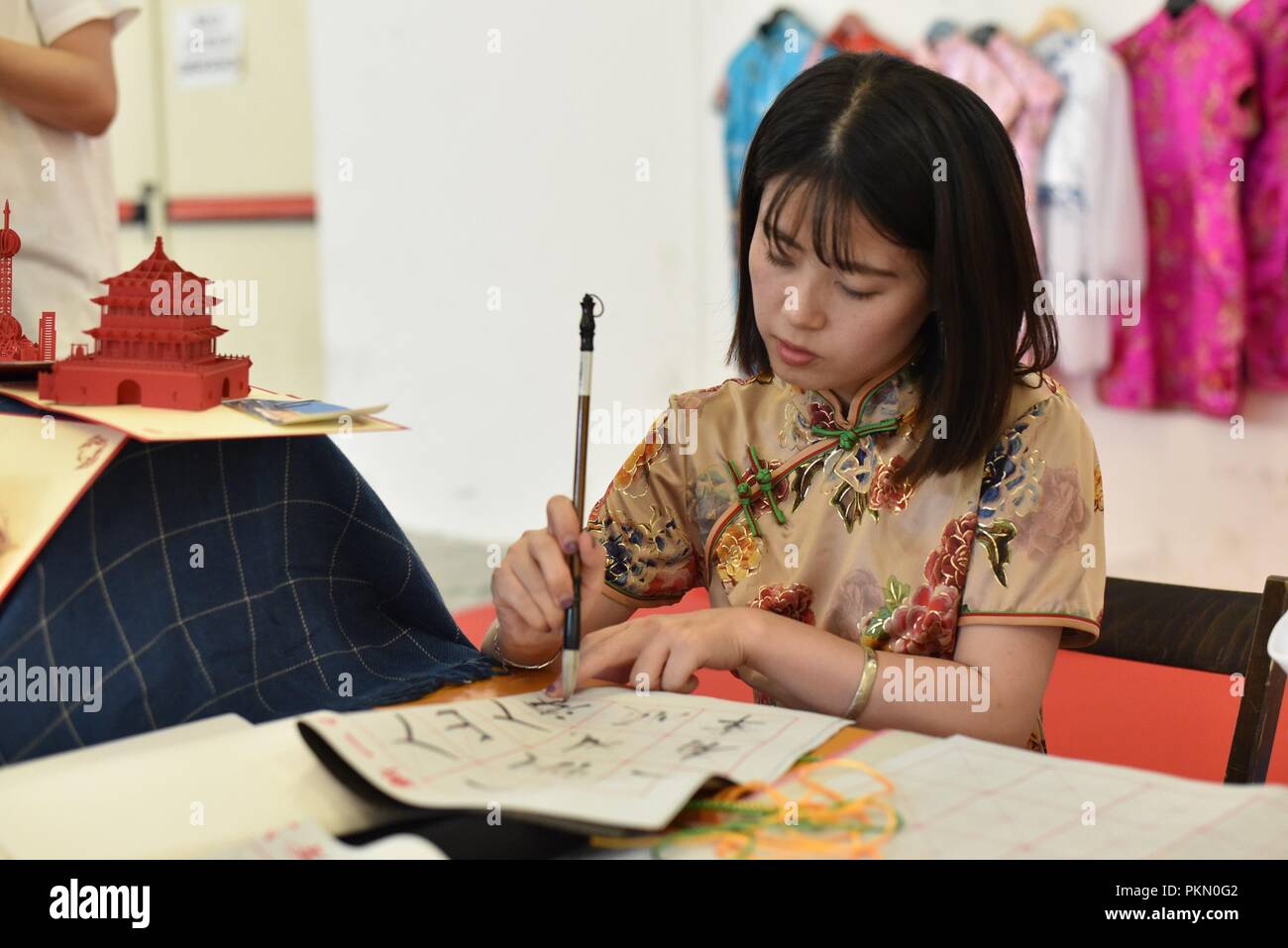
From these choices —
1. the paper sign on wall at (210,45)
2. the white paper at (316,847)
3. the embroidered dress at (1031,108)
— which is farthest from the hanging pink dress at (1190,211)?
the paper sign on wall at (210,45)

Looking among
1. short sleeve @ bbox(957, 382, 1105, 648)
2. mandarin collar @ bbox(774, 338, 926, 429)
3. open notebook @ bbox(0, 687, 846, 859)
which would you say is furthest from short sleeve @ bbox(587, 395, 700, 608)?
open notebook @ bbox(0, 687, 846, 859)

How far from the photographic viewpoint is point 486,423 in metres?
3.96

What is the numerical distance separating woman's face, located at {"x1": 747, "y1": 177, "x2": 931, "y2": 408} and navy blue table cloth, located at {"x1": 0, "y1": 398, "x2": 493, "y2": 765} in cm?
34

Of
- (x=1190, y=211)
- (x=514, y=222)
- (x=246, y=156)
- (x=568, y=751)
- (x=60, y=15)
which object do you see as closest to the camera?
(x=568, y=751)

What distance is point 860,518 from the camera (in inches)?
43.4

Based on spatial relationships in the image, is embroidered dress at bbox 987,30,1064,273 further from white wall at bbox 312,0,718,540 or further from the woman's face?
the woman's face

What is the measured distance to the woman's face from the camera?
1.00 meters

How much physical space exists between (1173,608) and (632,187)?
2.58 m

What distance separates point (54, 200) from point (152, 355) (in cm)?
64

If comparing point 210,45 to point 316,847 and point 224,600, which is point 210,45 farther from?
point 316,847

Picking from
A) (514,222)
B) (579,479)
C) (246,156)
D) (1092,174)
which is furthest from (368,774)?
(246,156)

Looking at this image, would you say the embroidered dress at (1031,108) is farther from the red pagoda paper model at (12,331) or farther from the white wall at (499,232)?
the red pagoda paper model at (12,331)

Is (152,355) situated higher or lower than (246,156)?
lower
